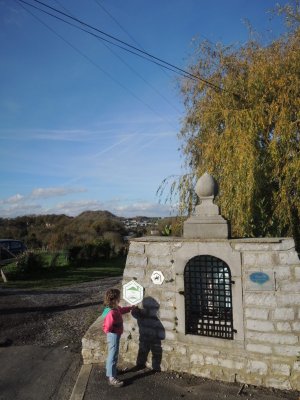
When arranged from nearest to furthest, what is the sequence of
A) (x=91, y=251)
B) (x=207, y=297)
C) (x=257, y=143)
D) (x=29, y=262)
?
(x=207, y=297) < (x=257, y=143) < (x=29, y=262) < (x=91, y=251)

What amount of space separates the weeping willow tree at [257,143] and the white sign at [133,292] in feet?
10.5

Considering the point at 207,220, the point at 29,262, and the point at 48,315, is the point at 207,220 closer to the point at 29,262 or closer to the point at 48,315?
the point at 48,315

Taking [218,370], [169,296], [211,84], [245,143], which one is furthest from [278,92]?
[218,370]

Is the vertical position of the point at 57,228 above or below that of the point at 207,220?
above

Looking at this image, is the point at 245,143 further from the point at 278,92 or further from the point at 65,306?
the point at 65,306

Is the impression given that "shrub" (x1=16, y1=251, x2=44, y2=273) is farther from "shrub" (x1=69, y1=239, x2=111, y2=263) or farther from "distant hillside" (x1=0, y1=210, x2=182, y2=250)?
"distant hillside" (x1=0, y1=210, x2=182, y2=250)

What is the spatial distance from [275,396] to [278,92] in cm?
657

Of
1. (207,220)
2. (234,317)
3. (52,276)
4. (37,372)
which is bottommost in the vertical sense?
(37,372)

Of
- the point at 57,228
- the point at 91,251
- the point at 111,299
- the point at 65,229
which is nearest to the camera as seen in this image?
the point at 111,299

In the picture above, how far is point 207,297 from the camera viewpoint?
591 centimetres

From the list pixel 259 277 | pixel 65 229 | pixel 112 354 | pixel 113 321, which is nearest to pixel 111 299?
pixel 113 321

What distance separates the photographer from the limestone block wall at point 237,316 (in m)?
5.18

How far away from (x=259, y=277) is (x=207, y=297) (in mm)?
1015

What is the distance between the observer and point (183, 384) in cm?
554
